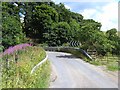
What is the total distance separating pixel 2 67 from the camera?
466 inches

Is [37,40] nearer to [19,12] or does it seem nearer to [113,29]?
[19,12]

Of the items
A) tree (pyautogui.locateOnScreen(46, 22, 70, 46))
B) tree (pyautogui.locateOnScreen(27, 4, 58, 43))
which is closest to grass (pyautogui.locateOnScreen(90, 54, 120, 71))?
tree (pyautogui.locateOnScreen(46, 22, 70, 46))

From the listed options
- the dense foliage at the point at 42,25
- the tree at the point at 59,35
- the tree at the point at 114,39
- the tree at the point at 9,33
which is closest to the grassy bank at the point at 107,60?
the tree at the point at 114,39

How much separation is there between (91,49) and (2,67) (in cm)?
1721

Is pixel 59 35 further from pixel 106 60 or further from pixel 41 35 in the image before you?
pixel 106 60

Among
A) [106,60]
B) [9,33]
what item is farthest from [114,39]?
[9,33]

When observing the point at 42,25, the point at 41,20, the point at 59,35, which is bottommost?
the point at 59,35

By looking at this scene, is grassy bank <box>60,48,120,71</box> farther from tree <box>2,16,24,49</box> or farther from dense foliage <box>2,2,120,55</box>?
tree <box>2,16,24,49</box>

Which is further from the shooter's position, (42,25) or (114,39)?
(42,25)

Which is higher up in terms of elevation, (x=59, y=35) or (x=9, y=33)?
(x=59, y=35)

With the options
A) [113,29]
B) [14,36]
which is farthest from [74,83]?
[14,36]

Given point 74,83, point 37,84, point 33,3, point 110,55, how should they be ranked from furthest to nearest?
1. point 33,3
2. point 110,55
3. point 74,83
4. point 37,84

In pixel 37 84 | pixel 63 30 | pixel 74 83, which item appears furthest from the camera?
pixel 63 30

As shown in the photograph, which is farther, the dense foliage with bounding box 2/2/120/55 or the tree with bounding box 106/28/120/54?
the dense foliage with bounding box 2/2/120/55
